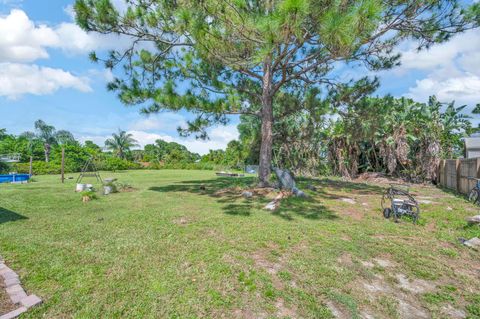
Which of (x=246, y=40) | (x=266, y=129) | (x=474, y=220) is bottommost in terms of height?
(x=474, y=220)

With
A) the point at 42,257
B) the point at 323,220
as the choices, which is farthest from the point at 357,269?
the point at 42,257

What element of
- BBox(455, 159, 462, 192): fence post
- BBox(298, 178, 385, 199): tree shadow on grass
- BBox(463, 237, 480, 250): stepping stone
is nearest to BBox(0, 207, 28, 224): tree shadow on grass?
BBox(298, 178, 385, 199): tree shadow on grass

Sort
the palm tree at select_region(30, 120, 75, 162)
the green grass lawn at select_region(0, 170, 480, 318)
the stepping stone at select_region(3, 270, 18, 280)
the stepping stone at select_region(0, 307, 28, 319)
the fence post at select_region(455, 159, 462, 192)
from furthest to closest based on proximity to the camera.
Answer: the palm tree at select_region(30, 120, 75, 162) → the fence post at select_region(455, 159, 462, 192) → the stepping stone at select_region(3, 270, 18, 280) → the green grass lawn at select_region(0, 170, 480, 318) → the stepping stone at select_region(0, 307, 28, 319)

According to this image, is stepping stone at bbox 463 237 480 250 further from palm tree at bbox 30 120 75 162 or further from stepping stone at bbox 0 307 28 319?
palm tree at bbox 30 120 75 162

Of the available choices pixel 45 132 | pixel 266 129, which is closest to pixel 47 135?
pixel 45 132

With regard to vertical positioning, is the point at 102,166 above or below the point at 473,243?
above

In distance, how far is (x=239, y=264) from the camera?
293cm

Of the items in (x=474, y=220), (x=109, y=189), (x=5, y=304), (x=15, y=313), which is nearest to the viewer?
(x=15, y=313)

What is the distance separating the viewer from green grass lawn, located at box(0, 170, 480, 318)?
7.21 ft

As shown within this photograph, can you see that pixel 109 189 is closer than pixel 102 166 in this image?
Yes

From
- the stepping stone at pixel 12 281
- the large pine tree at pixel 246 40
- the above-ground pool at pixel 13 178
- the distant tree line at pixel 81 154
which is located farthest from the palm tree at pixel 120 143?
the stepping stone at pixel 12 281

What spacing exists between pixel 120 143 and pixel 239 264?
110 feet

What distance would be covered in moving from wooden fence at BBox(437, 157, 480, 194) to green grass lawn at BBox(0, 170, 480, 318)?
351 cm

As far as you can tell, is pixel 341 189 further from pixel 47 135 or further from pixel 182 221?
pixel 47 135
